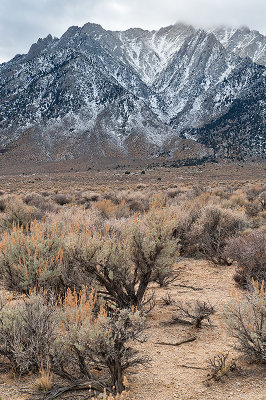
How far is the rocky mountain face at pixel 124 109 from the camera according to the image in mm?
109812

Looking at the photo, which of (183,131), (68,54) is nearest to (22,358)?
(183,131)

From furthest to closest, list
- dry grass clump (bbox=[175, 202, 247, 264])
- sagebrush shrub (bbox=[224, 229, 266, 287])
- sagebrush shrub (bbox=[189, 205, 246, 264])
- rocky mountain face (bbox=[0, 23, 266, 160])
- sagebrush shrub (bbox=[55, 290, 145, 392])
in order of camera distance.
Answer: rocky mountain face (bbox=[0, 23, 266, 160]) → dry grass clump (bbox=[175, 202, 247, 264]) → sagebrush shrub (bbox=[189, 205, 246, 264]) → sagebrush shrub (bbox=[224, 229, 266, 287]) → sagebrush shrub (bbox=[55, 290, 145, 392])

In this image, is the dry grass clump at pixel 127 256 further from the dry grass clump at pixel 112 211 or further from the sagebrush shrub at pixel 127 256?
the dry grass clump at pixel 112 211

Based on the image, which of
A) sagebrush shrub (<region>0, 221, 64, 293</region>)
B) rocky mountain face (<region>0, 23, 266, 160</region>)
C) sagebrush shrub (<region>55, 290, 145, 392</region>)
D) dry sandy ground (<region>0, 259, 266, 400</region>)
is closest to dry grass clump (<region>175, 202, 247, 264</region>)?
dry sandy ground (<region>0, 259, 266, 400</region>)

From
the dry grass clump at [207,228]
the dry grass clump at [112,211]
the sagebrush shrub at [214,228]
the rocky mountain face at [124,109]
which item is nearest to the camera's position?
the sagebrush shrub at [214,228]

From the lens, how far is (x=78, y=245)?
5250 millimetres

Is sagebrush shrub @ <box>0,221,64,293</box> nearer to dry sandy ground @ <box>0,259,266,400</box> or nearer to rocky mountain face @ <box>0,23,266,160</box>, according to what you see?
dry sandy ground @ <box>0,259,266,400</box>

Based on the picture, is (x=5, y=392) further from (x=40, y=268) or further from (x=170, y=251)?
(x=170, y=251)

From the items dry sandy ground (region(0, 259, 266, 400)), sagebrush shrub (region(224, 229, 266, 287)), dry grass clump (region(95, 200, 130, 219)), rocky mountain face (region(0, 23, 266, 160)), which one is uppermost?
rocky mountain face (region(0, 23, 266, 160))

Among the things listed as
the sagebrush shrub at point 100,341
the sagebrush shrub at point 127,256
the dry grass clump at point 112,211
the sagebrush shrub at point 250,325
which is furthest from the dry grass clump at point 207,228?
the sagebrush shrub at point 100,341

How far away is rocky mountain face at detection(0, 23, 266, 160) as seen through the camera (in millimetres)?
109812

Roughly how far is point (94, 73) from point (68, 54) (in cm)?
1982

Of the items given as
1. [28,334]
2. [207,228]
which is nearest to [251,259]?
[207,228]

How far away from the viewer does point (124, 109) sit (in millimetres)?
122500
